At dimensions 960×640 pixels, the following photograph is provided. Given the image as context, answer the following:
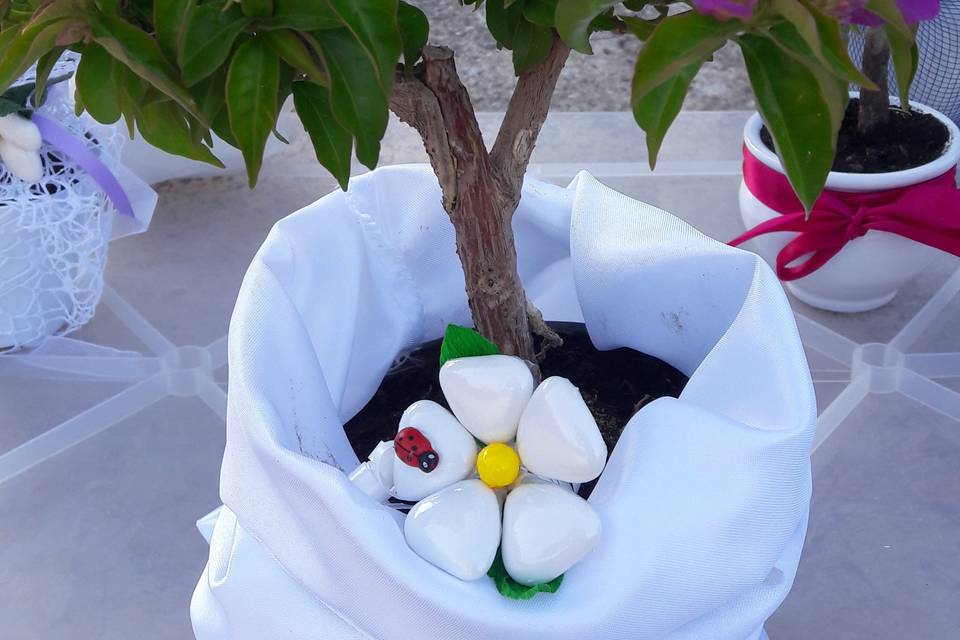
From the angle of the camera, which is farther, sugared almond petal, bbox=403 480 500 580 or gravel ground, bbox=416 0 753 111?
gravel ground, bbox=416 0 753 111

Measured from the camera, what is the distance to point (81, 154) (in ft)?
2.09

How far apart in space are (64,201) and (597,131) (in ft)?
1.49

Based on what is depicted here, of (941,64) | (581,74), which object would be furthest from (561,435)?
(581,74)

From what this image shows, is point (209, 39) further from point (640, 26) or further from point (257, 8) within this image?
point (640, 26)

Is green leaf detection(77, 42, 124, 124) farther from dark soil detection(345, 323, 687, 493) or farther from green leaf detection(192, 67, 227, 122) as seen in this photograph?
dark soil detection(345, 323, 687, 493)

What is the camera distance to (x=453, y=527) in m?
0.32

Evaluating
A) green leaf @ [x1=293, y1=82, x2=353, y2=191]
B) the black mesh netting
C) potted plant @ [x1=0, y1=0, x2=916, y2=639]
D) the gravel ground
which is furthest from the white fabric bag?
the gravel ground

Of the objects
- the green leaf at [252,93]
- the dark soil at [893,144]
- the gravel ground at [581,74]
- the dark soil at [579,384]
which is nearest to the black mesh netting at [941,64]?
the dark soil at [893,144]

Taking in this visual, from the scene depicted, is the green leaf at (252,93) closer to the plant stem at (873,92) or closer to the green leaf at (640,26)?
the green leaf at (640,26)

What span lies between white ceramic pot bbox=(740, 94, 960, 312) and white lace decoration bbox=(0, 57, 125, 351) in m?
0.44

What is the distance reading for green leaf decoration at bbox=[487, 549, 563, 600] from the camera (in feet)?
1.06

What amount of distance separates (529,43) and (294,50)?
94mm

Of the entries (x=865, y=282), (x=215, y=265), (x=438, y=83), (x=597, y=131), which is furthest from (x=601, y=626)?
(x=597, y=131)

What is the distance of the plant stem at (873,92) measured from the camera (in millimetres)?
583
